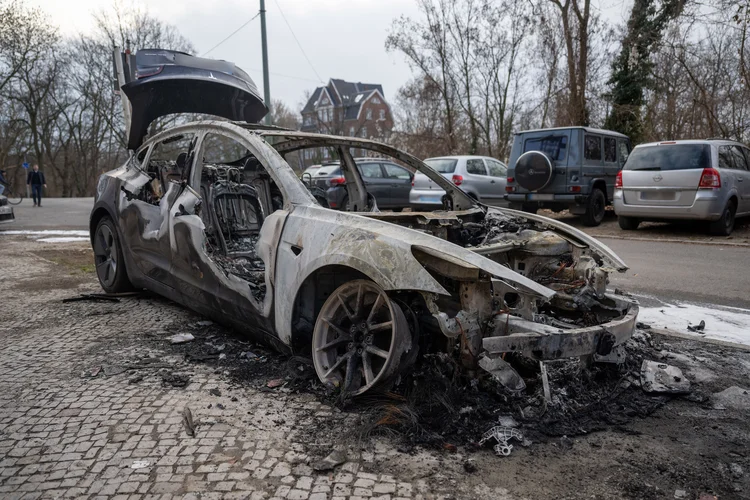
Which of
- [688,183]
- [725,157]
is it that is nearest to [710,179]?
[688,183]

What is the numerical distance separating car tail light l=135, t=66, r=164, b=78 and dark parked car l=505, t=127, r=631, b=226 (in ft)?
27.2

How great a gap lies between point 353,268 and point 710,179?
9.15 meters

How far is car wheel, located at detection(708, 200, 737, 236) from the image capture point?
998 centimetres

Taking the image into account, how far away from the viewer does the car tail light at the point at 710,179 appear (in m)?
9.55

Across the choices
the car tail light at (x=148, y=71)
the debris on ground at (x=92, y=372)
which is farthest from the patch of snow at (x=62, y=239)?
the debris on ground at (x=92, y=372)

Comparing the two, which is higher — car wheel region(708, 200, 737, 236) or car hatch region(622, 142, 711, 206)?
car hatch region(622, 142, 711, 206)

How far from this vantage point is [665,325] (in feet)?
15.4

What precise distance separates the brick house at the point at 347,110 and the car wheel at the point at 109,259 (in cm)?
Answer: 3486

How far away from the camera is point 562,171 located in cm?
1204

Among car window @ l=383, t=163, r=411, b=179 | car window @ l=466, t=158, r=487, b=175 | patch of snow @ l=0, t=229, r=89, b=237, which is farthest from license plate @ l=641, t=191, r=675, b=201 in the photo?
patch of snow @ l=0, t=229, r=89, b=237

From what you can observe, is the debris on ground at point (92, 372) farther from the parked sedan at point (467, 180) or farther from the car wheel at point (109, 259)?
the parked sedan at point (467, 180)

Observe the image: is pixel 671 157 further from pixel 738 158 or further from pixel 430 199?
pixel 430 199

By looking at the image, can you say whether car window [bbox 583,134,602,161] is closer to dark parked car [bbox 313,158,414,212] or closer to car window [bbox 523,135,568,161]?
car window [bbox 523,135,568,161]

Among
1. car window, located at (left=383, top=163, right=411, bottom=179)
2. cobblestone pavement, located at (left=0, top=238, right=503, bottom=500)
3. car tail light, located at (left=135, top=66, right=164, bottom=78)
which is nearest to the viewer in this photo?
cobblestone pavement, located at (left=0, top=238, right=503, bottom=500)
